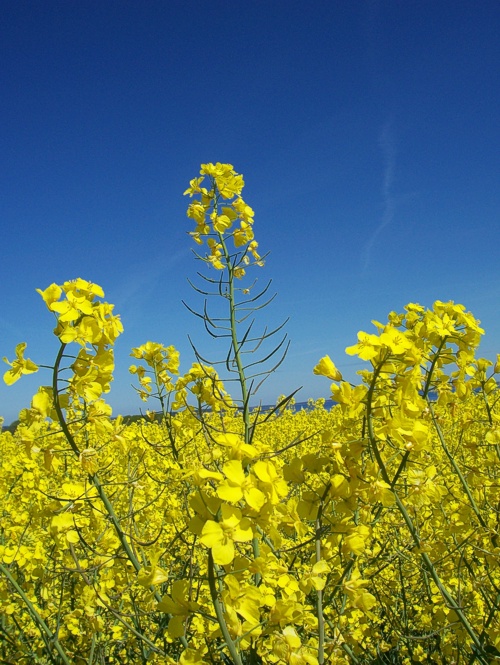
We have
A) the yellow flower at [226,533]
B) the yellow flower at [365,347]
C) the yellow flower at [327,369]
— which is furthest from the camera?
the yellow flower at [327,369]

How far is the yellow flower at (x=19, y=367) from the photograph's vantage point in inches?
65.7

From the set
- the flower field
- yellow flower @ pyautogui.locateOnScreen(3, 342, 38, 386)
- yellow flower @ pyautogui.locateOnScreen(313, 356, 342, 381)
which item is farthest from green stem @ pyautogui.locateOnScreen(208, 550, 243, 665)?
yellow flower @ pyautogui.locateOnScreen(3, 342, 38, 386)

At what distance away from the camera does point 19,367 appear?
1.69 meters

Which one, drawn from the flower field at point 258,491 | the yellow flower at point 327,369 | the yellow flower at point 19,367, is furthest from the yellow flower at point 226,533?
the yellow flower at point 19,367

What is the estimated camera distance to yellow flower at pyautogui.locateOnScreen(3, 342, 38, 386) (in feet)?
5.47

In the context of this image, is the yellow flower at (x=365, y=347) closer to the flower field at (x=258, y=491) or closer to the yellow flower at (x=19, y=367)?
the flower field at (x=258, y=491)

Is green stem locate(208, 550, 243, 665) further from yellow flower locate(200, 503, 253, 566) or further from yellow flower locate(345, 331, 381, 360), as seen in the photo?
yellow flower locate(345, 331, 381, 360)

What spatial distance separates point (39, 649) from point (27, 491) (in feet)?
3.53

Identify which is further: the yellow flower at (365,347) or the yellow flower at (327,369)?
the yellow flower at (327,369)

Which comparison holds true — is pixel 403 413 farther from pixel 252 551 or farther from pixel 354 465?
pixel 252 551

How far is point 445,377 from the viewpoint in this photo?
2.11 metres

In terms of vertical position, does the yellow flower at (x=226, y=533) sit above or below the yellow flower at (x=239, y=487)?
below

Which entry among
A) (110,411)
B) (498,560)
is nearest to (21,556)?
(110,411)

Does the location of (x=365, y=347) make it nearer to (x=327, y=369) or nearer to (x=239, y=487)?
(x=327, y=369)
